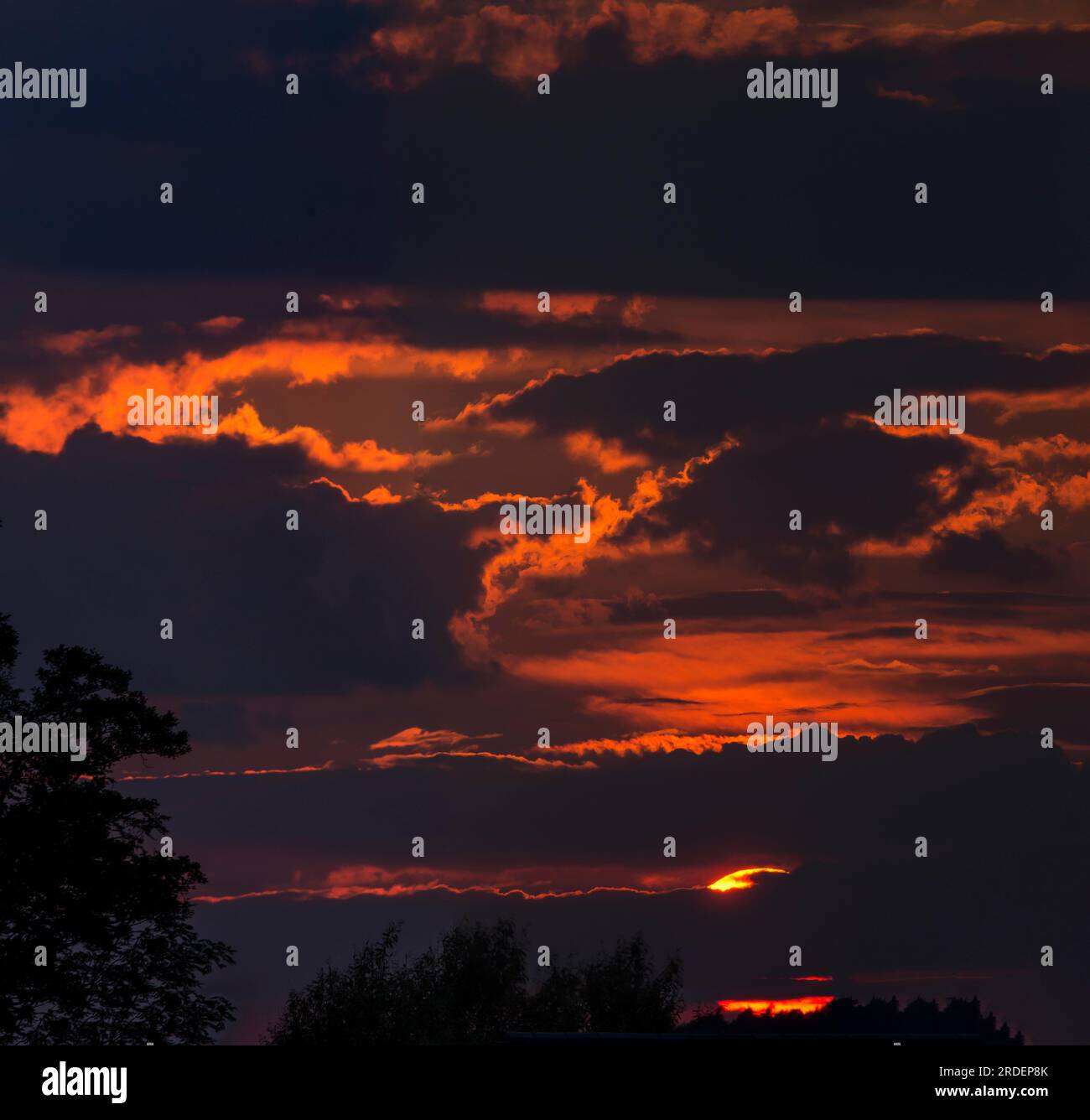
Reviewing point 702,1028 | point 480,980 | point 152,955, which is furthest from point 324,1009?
point 152,955

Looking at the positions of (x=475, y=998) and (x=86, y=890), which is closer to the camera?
(x=86, y=890)

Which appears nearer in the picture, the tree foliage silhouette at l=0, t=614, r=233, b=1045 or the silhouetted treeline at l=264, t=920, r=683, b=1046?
the tree foliage silhouette at l=0, t=614, r=233, b=1045

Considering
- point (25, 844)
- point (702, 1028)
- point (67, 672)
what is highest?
point (67, 672)

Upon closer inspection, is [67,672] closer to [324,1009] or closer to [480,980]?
[324,1009]

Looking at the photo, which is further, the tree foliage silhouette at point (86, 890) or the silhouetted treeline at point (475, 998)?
the silhouetted treeline at point (475, 998)
